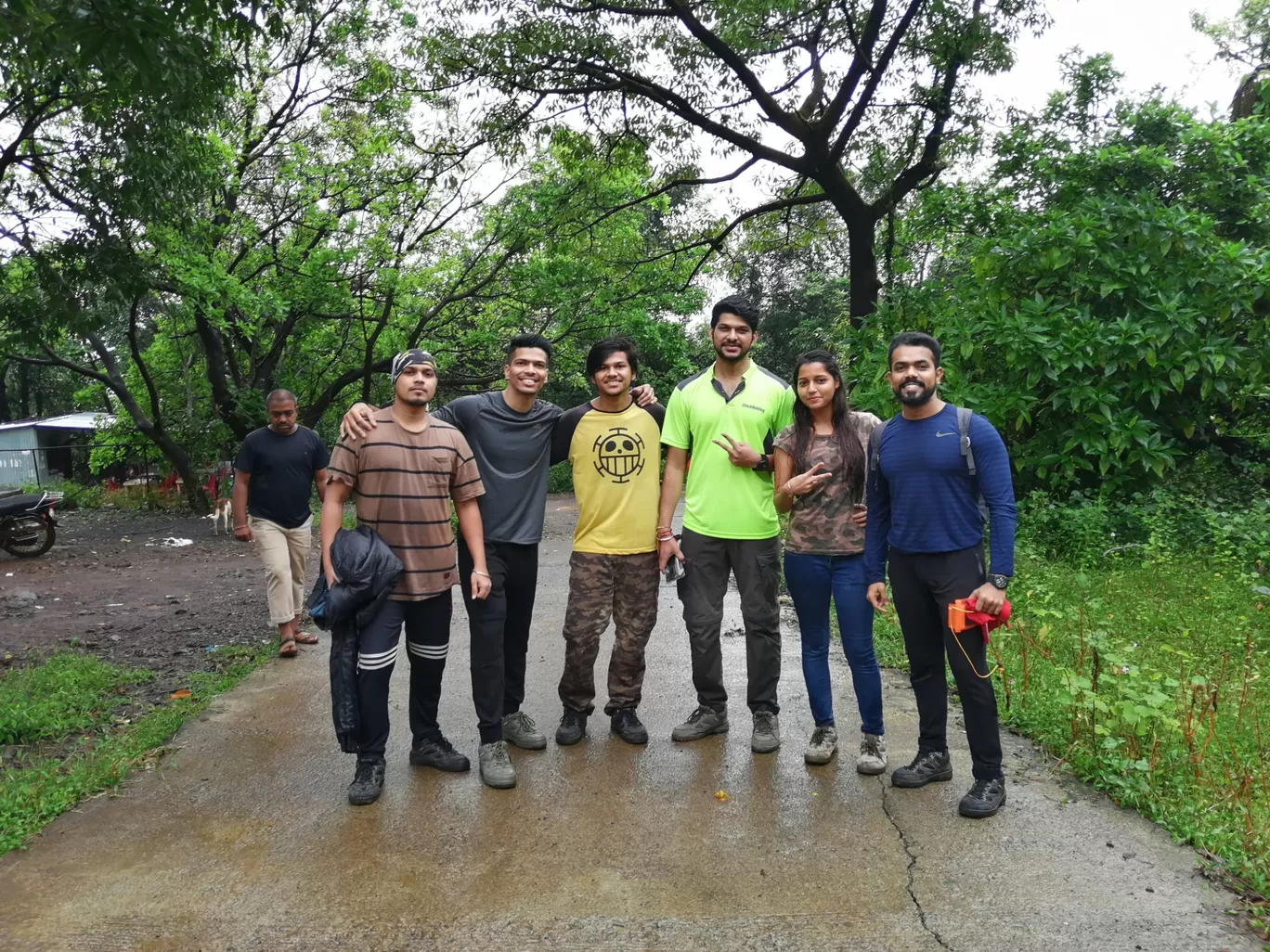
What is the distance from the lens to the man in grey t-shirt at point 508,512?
4.16 m

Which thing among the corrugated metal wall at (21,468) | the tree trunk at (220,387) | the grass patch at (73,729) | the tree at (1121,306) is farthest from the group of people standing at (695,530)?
the corrugated metal wall at (21,468)

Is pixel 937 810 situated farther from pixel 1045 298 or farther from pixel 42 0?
pixel 1045 298

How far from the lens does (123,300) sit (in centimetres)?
916

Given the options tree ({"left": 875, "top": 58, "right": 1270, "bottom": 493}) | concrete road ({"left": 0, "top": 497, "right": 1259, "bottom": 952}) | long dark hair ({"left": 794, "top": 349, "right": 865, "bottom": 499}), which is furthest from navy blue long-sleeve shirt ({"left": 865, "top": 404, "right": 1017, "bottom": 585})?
tree ({"left": 875, "top": 58, "right": 1270, "bottom": 493})

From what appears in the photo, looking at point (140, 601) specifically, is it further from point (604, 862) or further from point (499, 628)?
point (604, 862)

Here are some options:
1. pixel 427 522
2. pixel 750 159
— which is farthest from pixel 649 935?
pixel 750 159

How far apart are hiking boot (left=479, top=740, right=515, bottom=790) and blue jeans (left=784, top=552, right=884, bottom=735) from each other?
135 centimetres

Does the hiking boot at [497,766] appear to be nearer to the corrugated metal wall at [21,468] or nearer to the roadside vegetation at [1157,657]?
the roadside vegetation at [1157,657]

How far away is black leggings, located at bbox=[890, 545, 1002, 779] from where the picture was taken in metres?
3.62

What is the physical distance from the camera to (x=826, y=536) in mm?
4039

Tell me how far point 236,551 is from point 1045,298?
1041 centimetres

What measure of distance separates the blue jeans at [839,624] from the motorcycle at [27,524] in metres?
11.7

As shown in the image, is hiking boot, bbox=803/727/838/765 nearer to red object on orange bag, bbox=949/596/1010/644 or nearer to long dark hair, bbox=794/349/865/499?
red object on orange bag, bbox=949/596/1010/644

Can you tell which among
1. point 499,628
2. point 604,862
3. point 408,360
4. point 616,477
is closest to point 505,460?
point 616,477
